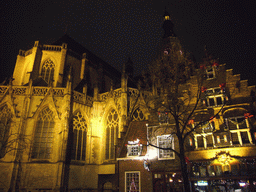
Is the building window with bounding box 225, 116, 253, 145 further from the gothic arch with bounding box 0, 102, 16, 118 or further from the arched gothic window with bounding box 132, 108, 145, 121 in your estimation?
the gothic arch with bounding box 0, 102, 16, 118

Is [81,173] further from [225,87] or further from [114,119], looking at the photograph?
[225,87]

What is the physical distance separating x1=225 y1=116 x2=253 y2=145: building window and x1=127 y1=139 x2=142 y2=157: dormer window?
6.33 m

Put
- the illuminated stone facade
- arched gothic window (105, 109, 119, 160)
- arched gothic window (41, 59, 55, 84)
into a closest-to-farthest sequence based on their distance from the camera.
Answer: the illuminated stone facade
arched gothic window (105, 109, 119, 160)
arched gothic window (41, 59, 55, 84)

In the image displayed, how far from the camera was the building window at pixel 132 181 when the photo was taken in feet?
45.8

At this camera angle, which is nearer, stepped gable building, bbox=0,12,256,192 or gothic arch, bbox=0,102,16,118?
stepped gable building, bbox=0,12,256,192

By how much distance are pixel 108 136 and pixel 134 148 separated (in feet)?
19.2

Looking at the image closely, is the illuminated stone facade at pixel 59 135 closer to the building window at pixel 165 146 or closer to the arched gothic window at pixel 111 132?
the arched gothic window at pixel 111 132

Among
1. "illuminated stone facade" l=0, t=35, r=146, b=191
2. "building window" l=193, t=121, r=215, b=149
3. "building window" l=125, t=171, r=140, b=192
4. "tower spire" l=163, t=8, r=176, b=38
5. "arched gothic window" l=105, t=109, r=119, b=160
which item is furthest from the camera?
"tower spire" l=163, t=8, r=176, b=38

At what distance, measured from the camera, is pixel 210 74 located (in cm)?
1512

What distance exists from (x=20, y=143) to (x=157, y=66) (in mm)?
13671

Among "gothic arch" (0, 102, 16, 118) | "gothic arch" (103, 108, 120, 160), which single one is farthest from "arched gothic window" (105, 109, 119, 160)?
"gothic arch" (0, 102, 16, 118)

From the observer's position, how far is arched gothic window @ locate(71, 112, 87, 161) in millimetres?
19344

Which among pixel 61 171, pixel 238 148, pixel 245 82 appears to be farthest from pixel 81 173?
pixel 245 82

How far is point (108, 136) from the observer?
68.0 ft
